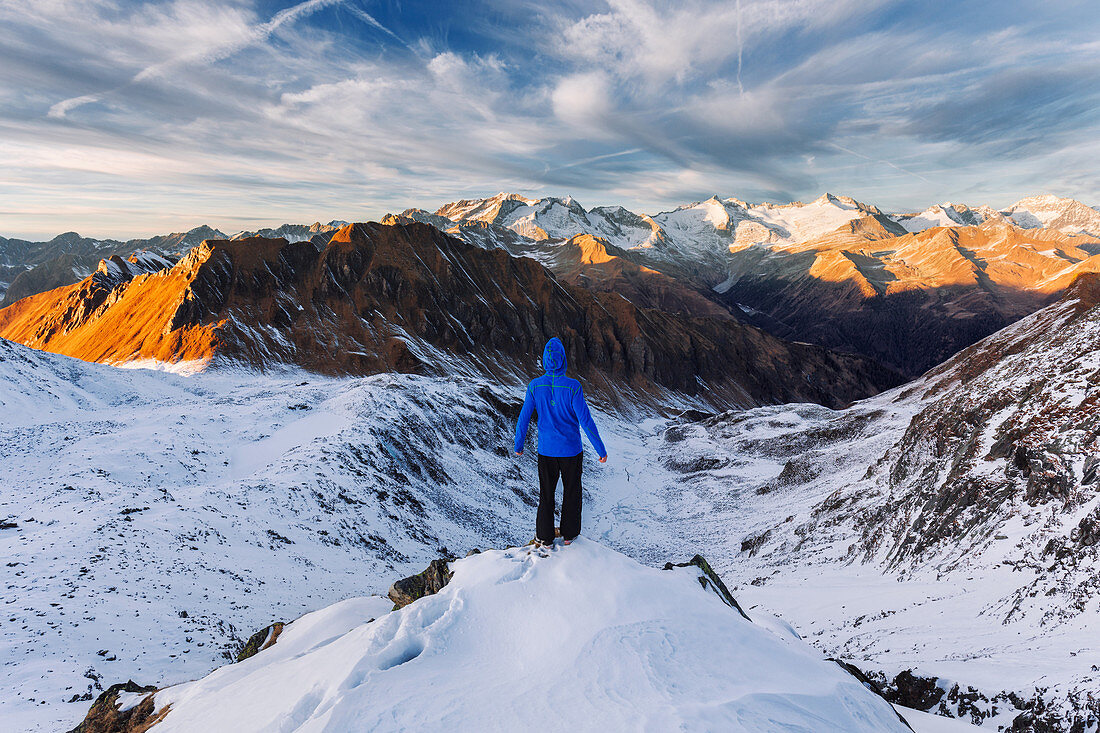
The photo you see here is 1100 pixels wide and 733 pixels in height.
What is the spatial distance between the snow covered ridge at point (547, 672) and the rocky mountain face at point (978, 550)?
5.39 meters

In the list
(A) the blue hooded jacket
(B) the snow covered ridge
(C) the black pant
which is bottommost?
(B) the snow covered ridge

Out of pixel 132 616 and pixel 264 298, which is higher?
pixel 264 298

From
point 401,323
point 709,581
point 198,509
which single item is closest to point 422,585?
point 709,581

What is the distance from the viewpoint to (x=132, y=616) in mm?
11742

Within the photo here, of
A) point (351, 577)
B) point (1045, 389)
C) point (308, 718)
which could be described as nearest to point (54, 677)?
point (308, 718)

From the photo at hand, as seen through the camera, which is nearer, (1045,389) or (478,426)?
(1045,389)

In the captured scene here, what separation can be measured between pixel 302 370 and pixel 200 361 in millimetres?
13400

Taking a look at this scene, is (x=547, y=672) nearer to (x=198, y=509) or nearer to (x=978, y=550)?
(x=978, y=550)

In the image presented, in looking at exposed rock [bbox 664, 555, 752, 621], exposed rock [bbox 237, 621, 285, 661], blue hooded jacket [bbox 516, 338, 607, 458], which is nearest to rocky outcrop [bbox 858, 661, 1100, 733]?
exposed rock [bbox 664, 555, 752, 621]

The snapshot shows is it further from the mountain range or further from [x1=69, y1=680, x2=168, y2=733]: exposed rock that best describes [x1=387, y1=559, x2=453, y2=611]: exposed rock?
[x1=69, y1=680, x2=168, y2=733]: exposed rock

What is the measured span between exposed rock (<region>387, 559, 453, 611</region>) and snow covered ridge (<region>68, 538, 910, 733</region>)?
1.82m

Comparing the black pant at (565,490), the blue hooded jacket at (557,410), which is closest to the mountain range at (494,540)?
the black pant at (565,490)

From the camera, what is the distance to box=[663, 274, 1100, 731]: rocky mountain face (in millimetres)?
9383

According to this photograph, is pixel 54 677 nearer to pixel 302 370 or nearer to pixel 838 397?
pixel 302 370
